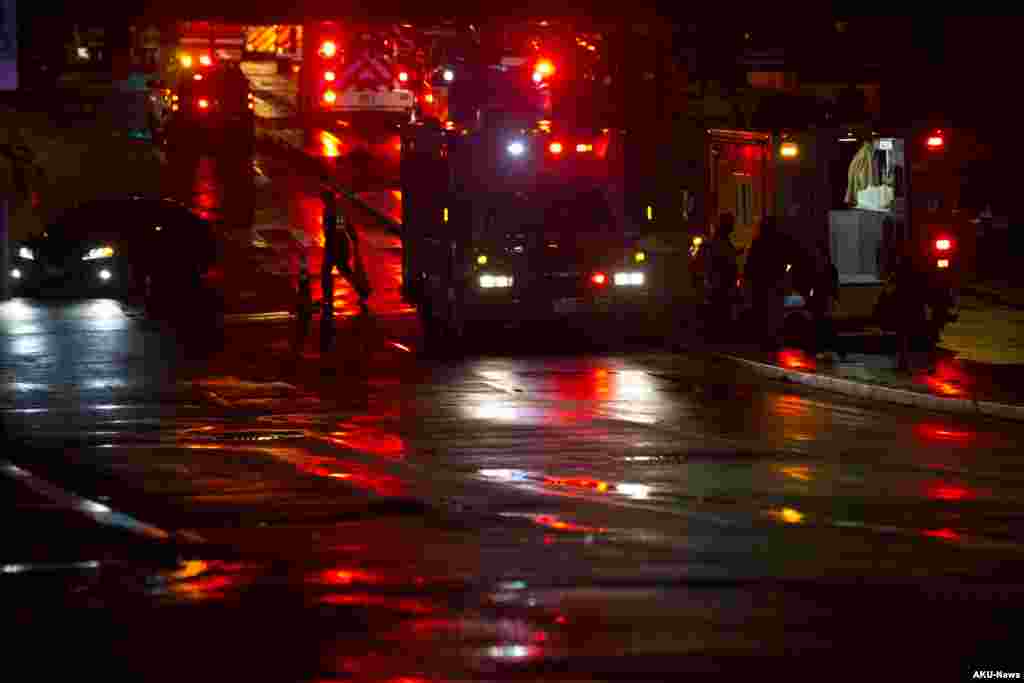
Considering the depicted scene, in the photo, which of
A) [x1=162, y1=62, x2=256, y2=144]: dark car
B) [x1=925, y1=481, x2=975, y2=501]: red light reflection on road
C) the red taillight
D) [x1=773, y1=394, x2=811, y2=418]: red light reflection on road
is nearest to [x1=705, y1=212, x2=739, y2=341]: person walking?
[x1=773, y1=394, x2=811, y2=418]: red light reflection on road

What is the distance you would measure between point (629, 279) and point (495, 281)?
1799 mm

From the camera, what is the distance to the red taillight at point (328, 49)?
192ft

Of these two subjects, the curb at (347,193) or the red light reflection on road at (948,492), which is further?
the curb at (347,193)

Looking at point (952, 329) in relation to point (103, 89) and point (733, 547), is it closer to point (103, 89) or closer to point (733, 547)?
point (733, 547)

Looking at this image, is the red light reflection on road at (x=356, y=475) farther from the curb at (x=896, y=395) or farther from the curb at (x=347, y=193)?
the curb at (x=347, y=193)

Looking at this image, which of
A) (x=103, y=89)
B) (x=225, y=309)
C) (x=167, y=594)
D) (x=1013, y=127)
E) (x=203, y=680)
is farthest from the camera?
(x=103, y=89)

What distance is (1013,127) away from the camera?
117 ft

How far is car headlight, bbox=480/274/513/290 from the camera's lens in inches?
966

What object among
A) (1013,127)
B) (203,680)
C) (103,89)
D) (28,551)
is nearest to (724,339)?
(1013,127)

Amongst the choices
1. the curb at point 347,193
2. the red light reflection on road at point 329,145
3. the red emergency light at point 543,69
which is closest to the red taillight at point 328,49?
the red light reflection on road at point 329,145

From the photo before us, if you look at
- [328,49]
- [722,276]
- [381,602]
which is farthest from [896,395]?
[328,49]

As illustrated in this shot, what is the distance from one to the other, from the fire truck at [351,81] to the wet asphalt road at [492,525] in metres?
37.6

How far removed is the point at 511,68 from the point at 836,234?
5.45 meters

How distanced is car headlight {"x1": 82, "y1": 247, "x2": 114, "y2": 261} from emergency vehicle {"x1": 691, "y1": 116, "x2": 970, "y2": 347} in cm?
1047
